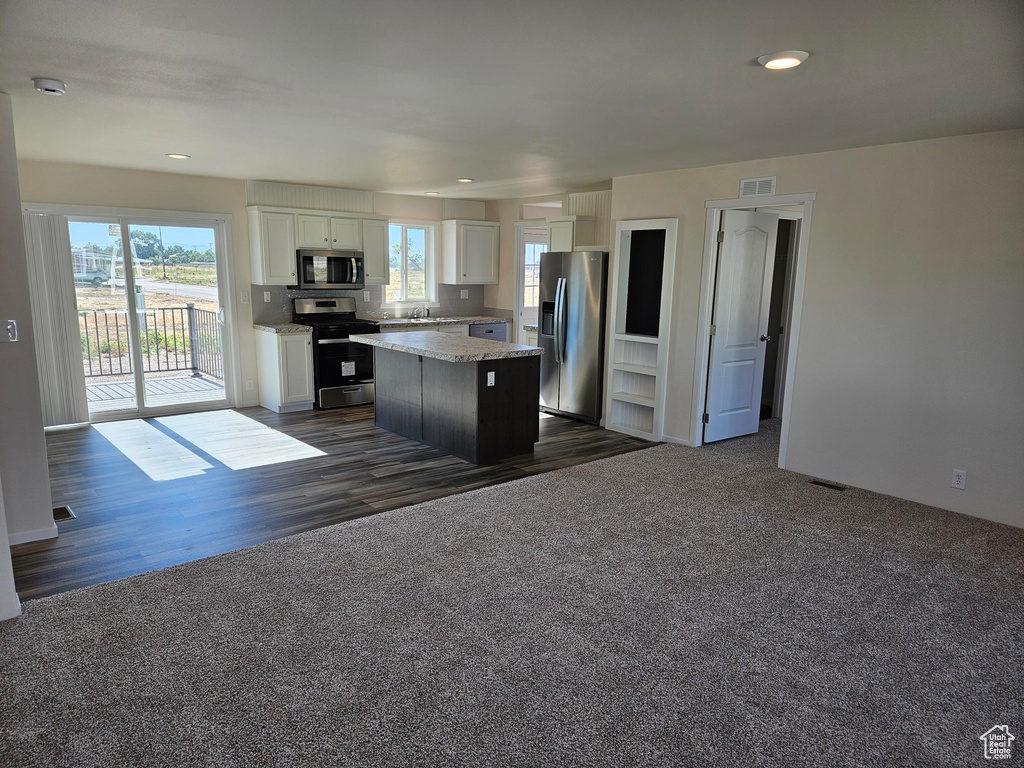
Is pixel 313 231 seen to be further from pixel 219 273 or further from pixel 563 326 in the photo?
pixel 563 326

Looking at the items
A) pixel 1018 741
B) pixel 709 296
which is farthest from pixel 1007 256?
pixel 1018 741

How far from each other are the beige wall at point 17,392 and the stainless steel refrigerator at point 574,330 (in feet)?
14.9

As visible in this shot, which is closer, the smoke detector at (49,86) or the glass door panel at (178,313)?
the smoke detector at (49,86)

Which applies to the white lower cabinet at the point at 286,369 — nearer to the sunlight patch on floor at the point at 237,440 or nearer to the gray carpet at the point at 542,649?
the sunlight patch on floor at the point at 237,440

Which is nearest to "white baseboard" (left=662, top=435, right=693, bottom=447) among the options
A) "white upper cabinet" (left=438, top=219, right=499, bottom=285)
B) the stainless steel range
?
the stainless steel range

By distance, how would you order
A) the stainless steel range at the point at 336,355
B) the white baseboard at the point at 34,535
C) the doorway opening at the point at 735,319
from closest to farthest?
the white baseboard at the point at 34,535, the doorway opening at the point at 735,319, the stainless steel range at the point at 336,355

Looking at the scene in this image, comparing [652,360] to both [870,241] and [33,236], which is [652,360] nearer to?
[870,241]

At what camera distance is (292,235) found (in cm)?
696

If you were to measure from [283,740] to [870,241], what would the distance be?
4617 millimetres

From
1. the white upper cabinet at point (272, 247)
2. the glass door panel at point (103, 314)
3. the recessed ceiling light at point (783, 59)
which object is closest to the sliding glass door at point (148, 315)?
the glass door panel at point (103, 314)

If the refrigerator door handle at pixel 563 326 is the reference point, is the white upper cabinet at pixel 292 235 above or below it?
above

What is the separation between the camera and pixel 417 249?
27.9 feet

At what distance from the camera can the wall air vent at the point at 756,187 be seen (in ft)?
16.1

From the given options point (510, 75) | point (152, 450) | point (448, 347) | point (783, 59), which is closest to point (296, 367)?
point (152, 450)
